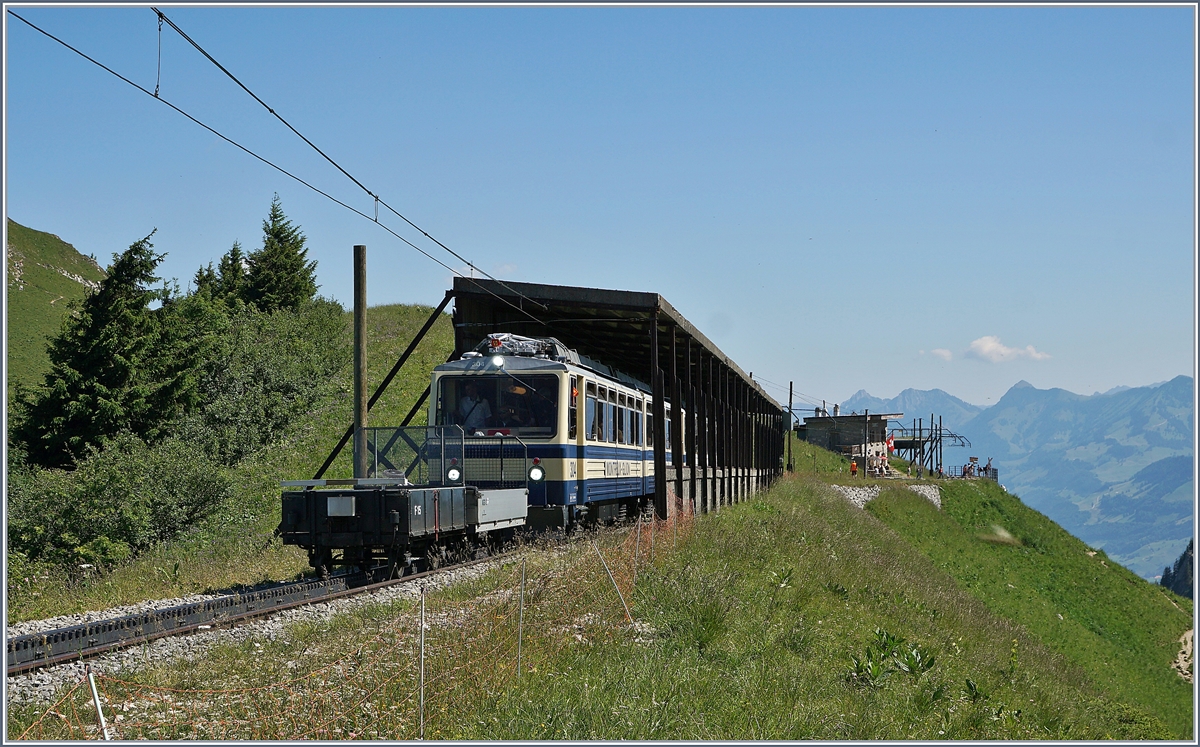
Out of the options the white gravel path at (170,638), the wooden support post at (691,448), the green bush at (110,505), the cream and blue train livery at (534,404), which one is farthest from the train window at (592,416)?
the green bush at (110,505)

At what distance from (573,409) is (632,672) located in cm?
951

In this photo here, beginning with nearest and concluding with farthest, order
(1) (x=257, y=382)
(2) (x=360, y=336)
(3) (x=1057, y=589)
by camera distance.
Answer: (2) (x=360, y=336), (1) (x=257, y=382), (3) (x=1057, y=589)

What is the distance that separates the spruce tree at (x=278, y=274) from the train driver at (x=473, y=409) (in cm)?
3798

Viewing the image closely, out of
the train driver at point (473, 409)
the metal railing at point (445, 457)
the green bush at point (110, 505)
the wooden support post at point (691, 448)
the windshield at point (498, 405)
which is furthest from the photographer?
the wooden support post at point (691, 448)

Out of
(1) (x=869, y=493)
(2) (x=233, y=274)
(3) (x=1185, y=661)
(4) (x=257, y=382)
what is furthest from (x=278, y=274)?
(3) (x=1185, y=661)

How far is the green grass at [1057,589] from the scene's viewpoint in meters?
35.7

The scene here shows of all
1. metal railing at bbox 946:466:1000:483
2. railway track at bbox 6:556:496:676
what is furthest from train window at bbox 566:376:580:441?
metal railing at bbox 946:466:1000:483

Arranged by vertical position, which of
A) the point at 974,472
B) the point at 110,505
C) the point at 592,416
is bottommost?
the point at 974,472

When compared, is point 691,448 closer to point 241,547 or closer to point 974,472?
point 241,547

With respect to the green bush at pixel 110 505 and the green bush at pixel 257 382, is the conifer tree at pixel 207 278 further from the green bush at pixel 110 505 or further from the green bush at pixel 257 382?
the green bush at pixel 110 505

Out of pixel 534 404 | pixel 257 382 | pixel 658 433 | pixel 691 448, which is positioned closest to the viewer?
pixel 534 404

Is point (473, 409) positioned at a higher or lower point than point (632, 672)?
higher

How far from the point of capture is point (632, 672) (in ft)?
27.7

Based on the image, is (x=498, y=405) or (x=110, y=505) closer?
(x=498, y=405)
